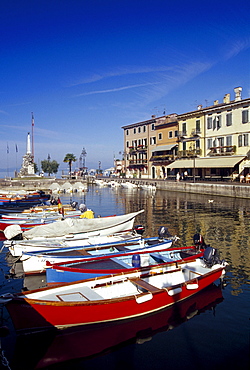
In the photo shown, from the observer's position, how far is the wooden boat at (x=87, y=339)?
8719mm

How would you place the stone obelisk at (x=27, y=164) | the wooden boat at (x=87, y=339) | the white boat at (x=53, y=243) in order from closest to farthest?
the wooden boat at (x=87, y=339)
the white boat at (x=53, y=243)
the stone obelisk at (x=27, y=164)

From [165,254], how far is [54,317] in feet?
23.1

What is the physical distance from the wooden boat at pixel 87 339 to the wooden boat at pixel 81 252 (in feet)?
14.9

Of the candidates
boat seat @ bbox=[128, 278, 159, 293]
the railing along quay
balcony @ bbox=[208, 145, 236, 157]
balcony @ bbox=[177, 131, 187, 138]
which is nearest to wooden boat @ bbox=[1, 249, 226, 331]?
boat seat @ bbox=[128, 278, 159, 293]

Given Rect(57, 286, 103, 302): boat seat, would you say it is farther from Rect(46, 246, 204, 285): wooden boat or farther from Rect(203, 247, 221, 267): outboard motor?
Rect(203, 247, 221, 267): outboard motor

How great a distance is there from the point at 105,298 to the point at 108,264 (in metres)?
3.10

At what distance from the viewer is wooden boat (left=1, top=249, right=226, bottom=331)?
9094 millimetres

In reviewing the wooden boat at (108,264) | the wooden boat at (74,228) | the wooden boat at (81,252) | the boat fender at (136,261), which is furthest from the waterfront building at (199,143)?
the boat fender at (136,261)

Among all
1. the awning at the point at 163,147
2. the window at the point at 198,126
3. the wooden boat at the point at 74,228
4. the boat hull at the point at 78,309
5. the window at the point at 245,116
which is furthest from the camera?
the awning at the point at 163,147

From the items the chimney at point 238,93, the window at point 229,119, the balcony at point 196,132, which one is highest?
the chimney at point 238,93

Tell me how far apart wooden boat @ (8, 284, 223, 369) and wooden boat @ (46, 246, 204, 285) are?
2321 mm

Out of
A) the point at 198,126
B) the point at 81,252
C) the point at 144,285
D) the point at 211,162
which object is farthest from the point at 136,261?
the point at 198,126

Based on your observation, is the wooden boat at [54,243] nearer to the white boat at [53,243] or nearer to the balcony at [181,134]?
the white boat at [53,243]

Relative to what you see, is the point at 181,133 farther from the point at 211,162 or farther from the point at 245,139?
the point at 245,139
